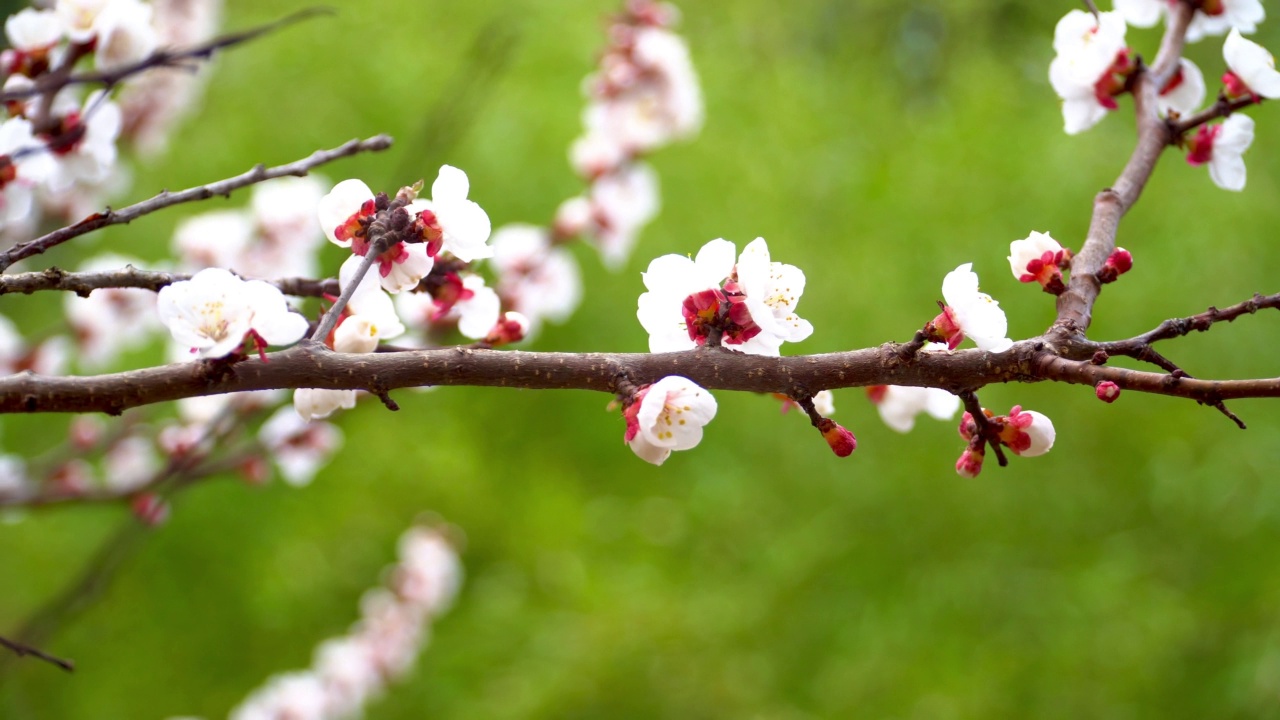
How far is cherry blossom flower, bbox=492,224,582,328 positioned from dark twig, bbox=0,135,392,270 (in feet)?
2.46

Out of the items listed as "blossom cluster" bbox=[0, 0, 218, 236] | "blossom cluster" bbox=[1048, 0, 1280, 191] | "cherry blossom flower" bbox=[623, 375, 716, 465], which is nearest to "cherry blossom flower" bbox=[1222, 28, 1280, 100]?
"blossom cluster" bbox=[1048, 0, 1280, 191]

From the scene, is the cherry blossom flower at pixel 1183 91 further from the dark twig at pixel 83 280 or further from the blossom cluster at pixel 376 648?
the blossom cluster at pixel 376 648

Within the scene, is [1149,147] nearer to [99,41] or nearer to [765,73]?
[99,41]

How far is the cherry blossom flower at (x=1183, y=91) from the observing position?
76 centimetres

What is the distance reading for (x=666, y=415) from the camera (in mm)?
467

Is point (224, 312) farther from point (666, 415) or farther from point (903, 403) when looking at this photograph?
point (903, 403)

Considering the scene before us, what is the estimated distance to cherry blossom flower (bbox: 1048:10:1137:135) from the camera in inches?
28.6

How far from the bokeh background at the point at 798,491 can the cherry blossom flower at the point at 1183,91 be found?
0.84 metres

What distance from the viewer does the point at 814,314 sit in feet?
7.06

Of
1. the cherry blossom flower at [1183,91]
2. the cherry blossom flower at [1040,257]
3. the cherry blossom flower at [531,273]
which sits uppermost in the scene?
the cherry blossom flower at [1183,91]

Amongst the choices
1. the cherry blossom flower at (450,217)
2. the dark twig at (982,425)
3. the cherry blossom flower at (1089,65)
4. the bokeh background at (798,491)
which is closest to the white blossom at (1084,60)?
the cherry blossom flower at (1089,65)

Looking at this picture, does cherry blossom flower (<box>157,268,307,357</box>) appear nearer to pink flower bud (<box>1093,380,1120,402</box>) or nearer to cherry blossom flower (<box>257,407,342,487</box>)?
pink flower bud (<box>1093,380,1120,402</box>)

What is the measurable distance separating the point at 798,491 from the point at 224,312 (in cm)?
167

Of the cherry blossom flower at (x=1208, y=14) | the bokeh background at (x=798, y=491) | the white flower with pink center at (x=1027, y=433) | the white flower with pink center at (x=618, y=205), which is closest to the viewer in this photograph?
the white flower with pink center at (x=1027, y=433)
